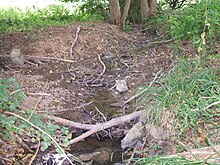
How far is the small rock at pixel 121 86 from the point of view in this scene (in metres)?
5.05

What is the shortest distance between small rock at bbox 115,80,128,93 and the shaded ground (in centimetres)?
8

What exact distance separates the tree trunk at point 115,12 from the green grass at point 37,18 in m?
0.71

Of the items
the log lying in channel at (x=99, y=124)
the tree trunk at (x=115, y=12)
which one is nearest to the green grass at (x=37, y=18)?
the tree trunk at (x=115, y=12)

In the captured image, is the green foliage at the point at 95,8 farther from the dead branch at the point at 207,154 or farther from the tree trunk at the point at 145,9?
the dead branch at the point at 207,154

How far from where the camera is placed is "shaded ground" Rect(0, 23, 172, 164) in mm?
4590

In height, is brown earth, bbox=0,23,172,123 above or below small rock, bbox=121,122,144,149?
above

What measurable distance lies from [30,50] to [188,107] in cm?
366

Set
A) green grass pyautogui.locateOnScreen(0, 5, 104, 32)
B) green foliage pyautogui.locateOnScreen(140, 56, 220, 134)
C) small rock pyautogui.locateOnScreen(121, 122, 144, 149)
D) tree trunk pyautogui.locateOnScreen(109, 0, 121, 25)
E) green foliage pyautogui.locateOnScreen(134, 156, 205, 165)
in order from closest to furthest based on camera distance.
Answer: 1. green foliage pyautogui.locateOnScreen(134, 156, 205, 165)
2. green foliage pyautogui.locateOnScreen(140, 56, 220, 134)
3. small rock pyautogui.locateOnScreen(121, 122, 144, 149)
4. green grass pyautogui.locateOnScreen(0, 5, 104, 32)
5. tree trunk pyautogui.locateOnScreen(109, 0, 121, 25)

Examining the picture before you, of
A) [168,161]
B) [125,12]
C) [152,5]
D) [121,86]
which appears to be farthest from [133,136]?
[152,5]

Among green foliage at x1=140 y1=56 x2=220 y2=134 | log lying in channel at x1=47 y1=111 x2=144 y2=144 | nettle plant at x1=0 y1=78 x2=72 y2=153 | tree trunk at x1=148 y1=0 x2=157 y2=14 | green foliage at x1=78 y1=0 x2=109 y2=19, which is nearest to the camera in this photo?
nettle plant at x1=0 y1=78 x2=72 y2=153

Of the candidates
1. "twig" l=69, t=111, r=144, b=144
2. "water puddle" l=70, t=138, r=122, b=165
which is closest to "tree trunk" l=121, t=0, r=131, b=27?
"twig" l=69, t=111, r=144, b=144

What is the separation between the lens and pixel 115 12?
8.04m

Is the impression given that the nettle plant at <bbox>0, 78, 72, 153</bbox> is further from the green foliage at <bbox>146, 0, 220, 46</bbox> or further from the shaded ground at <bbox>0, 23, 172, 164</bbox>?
the green foliage at <bbox>146, 0, 220, 46</bbox>

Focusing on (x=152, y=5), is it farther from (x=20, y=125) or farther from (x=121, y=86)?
(x=20, y=125)
